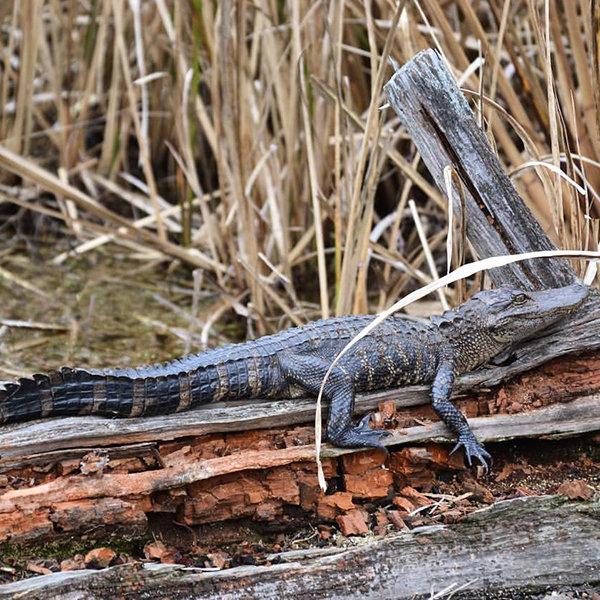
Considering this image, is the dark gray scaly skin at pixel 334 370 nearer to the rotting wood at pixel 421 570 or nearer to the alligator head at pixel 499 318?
the alligator head at pixel 499 318

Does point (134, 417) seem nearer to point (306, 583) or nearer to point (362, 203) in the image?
point (306, 583)

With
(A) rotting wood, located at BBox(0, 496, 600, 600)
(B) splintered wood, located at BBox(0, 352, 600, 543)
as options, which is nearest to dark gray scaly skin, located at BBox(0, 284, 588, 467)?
(B) splintered wood, located at BBox(0, 352, 600, 543)

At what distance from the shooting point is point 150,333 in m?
4.84

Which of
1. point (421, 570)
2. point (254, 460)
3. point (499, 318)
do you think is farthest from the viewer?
point (499, 318)

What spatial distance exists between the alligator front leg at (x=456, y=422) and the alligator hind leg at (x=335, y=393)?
25cm

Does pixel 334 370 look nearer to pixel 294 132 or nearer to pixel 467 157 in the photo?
pixel 467 157

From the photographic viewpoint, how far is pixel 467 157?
312cm

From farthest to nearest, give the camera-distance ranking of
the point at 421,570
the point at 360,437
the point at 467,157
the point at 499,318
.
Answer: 1. the point at 499,318
2. the point at 467,157
3. the point at 360,437
4. the point at 421,570

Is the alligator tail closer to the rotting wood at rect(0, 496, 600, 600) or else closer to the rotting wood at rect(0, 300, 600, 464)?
the rotting wood at rect(0, 300, 600, 464)

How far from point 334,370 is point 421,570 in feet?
2.82

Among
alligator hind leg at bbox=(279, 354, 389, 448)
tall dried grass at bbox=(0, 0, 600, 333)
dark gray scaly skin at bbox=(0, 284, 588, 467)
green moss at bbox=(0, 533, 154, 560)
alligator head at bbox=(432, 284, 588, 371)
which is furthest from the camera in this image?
tall dried grass at bbox=(0, 0, 600, 333)

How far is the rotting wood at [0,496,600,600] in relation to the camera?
2.49 metres

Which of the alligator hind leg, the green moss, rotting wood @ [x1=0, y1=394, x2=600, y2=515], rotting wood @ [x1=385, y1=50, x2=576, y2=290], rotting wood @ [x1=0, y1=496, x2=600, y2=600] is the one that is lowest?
rotting wood @ [x1=0, y1=496, x2=600, y2=600]

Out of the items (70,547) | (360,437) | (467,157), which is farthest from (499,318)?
(70,547)
